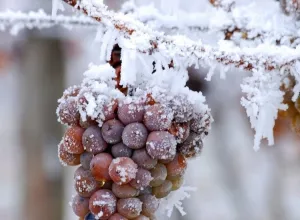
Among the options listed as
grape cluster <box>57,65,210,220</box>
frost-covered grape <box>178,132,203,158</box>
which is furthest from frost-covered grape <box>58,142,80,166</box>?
frost-covered grape <box>178,132,203,158</box>

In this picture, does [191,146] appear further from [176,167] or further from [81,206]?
[81,206]

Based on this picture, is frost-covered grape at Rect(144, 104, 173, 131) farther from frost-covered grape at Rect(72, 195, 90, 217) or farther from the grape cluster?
frost-covered grape at Rect(72, 195, 90, 217)

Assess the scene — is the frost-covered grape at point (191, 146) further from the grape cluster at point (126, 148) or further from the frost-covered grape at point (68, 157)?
the frost-covered grape at point (68, 157)

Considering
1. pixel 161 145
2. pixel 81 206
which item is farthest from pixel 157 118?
pixel 81 206

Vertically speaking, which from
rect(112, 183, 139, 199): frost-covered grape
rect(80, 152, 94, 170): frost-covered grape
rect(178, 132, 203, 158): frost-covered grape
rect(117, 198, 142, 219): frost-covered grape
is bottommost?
rect(117, 198, 142, 219): frost-covered grape

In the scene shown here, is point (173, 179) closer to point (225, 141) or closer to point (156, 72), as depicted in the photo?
point (156, 72)

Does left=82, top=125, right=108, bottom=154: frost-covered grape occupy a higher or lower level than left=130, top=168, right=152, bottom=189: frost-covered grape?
higher

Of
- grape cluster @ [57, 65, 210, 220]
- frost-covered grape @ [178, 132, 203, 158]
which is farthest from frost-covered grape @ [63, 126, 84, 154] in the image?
frost-covered grape @ [178, 132, 203, 158]
